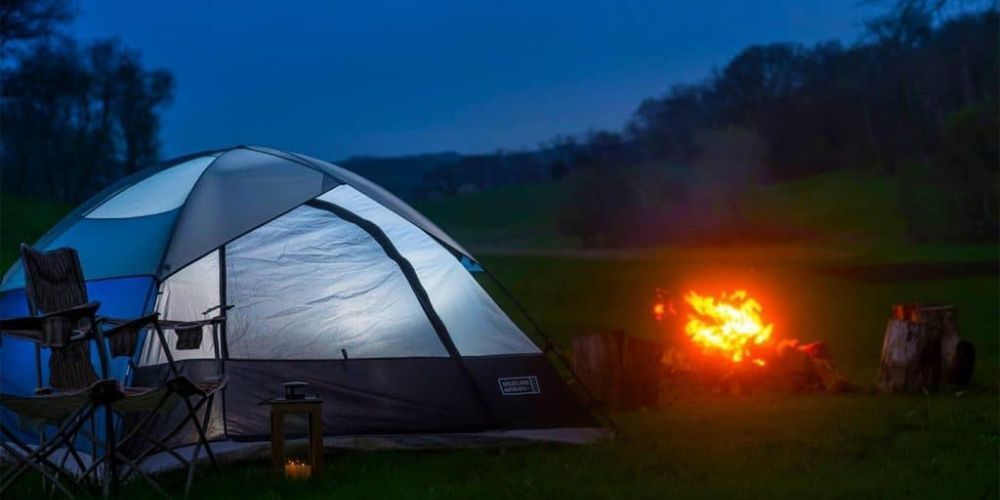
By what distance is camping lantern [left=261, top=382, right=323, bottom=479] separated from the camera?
5289 mm

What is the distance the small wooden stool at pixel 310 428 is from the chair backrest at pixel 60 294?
0.88m

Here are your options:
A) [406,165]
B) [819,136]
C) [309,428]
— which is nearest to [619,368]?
[309,428]

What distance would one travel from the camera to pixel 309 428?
5.37m

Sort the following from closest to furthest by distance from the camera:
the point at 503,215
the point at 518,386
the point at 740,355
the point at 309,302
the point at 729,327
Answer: the point at 518,386
the point at 309,302
the point at 740,355
the point at 729,327
the point at 503,215

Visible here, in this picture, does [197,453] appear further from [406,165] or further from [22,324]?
[406,165]

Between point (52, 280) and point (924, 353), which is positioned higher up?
point (52, 280)

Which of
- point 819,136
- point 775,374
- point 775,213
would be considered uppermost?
point 819,136

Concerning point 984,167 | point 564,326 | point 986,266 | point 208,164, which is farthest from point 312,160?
point 984,167

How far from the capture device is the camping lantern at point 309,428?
5.29m

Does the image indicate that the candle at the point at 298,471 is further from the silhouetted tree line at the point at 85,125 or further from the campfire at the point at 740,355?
the silhouetted tree line at the point at 85,125

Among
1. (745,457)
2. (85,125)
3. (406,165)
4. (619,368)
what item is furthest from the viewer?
(406,165)

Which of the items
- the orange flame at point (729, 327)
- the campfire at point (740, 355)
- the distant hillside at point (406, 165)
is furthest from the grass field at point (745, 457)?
the distant hillside at point (406, 165)

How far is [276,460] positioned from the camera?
17.6 feet

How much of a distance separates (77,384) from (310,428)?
1085 mm
